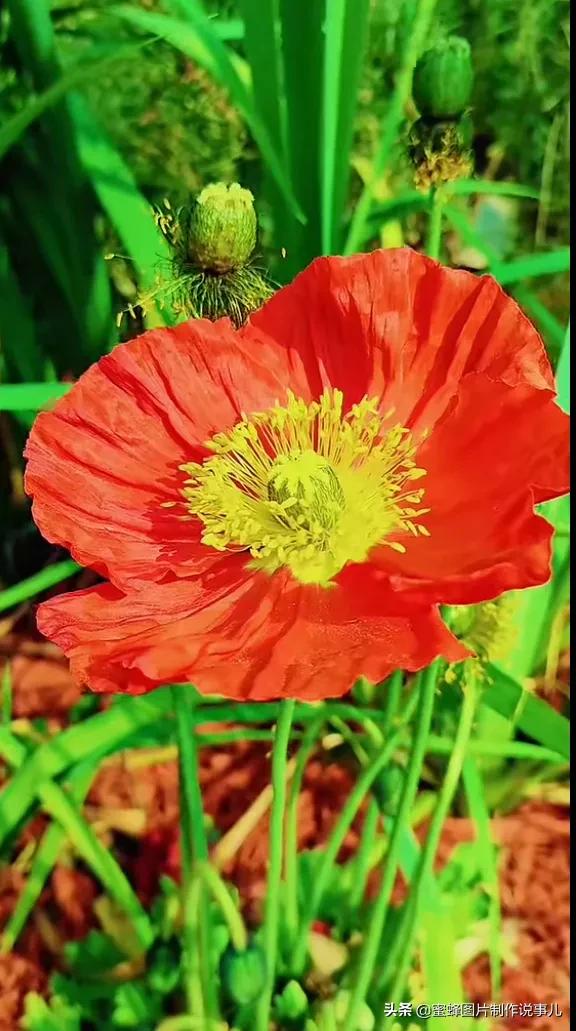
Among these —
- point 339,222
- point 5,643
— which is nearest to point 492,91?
point 339,222

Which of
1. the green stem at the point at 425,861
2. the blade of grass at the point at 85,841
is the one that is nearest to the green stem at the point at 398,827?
the green stem at the point at 425,861

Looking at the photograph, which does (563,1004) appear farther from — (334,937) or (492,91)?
(492,91)

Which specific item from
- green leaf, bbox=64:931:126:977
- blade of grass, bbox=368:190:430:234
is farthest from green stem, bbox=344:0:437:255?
green leaf, bbox=64:931:126:977

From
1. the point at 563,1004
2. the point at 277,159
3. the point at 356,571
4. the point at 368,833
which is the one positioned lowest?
the point at 563,1004

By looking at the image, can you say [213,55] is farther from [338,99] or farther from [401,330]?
[401,330]

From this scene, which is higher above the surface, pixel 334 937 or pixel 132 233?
pixel 132 233

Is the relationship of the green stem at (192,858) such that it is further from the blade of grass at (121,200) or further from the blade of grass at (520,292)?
the blade of grass at (520,292)

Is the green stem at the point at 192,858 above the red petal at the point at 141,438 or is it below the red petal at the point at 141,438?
below

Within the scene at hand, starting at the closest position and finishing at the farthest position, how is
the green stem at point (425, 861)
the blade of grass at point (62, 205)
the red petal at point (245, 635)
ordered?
the red petal at point (245, 635) → the green stem at point (425, 861) → the blade of grass at point (62, 205)
